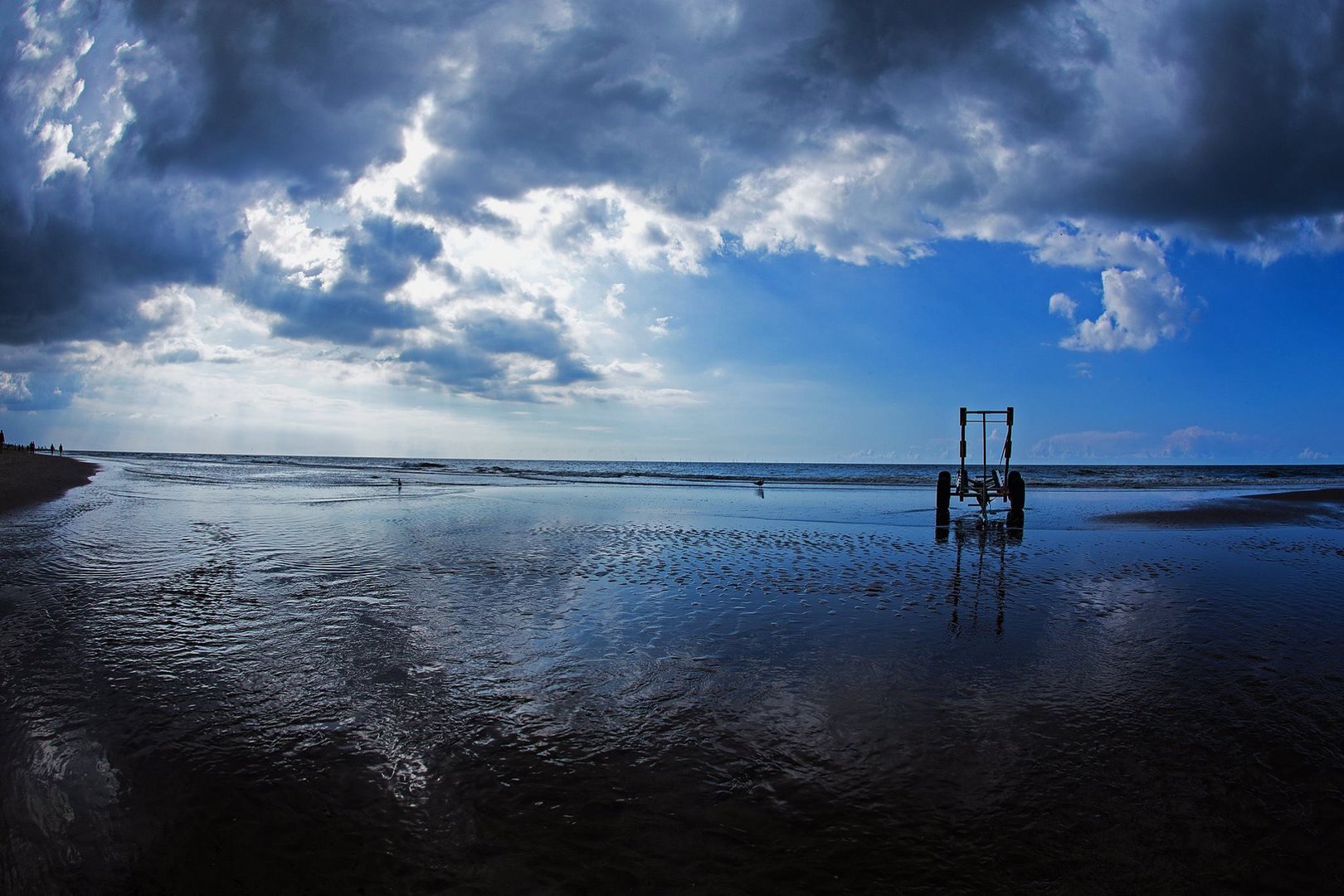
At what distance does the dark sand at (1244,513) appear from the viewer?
2231 centimetres

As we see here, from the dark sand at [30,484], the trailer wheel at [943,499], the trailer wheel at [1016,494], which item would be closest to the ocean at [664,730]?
the trailer wheel at [1016,494]

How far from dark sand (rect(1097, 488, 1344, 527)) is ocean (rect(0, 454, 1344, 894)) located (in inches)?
472

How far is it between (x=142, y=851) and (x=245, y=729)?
5.13 ft

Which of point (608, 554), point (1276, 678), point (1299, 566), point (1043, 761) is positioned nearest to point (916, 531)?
point (1299, 566)

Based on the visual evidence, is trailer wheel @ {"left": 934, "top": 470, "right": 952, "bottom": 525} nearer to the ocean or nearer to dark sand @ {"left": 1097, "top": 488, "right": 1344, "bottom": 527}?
dark sand @ {"left": 1097, "top": 488, "right": 1344, "bottom": 527}

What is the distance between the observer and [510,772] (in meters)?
4.65

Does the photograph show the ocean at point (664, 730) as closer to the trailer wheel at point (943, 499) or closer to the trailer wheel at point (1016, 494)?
the trailer wheel at point (1016, 494)

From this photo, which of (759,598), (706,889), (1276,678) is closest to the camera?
(706,889)

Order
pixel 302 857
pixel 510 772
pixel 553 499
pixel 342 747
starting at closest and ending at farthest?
pixel 302 857 → pixel 510 772 → pixel 342 747 → pixel 553 499

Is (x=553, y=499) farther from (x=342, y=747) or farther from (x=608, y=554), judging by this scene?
(x=342, y=747)

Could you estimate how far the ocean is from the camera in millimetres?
3750

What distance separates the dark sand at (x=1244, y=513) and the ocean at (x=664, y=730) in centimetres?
1198

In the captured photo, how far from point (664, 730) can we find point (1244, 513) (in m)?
29.6

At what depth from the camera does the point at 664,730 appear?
542 cm
